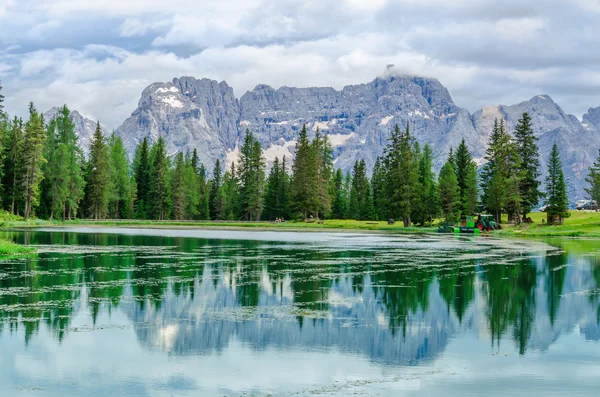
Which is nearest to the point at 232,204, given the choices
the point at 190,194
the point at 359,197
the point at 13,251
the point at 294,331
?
the point at 190,194

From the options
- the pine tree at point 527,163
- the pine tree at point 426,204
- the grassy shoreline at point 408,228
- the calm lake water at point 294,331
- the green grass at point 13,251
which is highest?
the pine tree at point 527,163

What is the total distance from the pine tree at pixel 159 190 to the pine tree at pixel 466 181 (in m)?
63.1

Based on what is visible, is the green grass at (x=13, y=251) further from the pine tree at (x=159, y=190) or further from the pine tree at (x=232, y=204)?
the pine tree at (x=232, y=204)

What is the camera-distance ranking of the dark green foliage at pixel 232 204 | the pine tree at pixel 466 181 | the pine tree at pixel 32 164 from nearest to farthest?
the pine tree at pixel 32 164
the pine tree at pixel 466 181
the dark green foliage at pixel 232 204

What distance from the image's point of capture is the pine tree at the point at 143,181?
15166cm

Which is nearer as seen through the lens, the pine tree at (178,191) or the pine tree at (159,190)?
the pine tree at (159,190)

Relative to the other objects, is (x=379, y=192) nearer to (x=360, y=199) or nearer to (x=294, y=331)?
(x=360, y=199)

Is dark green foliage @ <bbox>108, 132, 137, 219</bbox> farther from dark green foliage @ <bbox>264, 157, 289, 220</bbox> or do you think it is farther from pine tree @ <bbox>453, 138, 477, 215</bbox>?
pine tree @ <bbox>453, 138, 477, 215</bbox>

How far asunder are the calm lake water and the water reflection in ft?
0.33

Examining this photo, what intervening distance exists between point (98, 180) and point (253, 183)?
1364 inches

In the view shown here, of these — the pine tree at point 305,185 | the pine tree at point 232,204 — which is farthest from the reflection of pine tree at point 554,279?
the pine tree at point 232,204

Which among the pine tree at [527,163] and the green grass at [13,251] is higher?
the pine tree at [527,163]

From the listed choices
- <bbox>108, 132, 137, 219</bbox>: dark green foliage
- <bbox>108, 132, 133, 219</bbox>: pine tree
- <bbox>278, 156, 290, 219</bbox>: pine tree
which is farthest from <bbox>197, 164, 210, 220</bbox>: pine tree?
<bbox>108, 132, 133, 219</bbox>: pine tree

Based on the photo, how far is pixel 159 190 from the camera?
5802 inches
